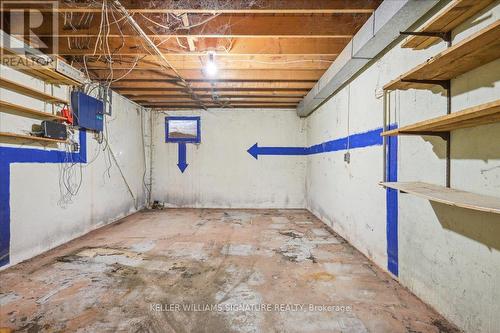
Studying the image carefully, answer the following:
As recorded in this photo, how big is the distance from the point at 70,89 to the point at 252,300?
3.72 metres

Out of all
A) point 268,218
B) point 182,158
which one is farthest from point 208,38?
point 182,158

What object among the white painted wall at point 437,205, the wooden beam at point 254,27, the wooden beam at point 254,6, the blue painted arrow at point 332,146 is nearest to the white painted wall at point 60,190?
the wooden beam at point 254,27

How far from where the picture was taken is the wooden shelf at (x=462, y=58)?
1.22 meters

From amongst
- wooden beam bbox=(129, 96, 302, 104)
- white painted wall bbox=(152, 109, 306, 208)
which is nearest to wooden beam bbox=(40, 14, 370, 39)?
wooden beam bbox=(129, 96, 302, 104)

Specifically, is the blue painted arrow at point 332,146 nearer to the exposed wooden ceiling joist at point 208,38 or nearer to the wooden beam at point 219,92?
the exposed wooden ceiling joist at point 208,38

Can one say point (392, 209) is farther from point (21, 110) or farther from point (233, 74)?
point (21, 110)

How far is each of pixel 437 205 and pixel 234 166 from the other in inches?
190

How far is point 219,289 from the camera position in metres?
2.27

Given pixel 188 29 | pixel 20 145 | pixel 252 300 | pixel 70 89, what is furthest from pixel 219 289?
pixel 70 89

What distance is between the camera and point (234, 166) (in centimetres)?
640

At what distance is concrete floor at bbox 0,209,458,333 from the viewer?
1.81 meters

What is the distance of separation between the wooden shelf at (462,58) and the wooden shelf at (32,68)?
140 inches
